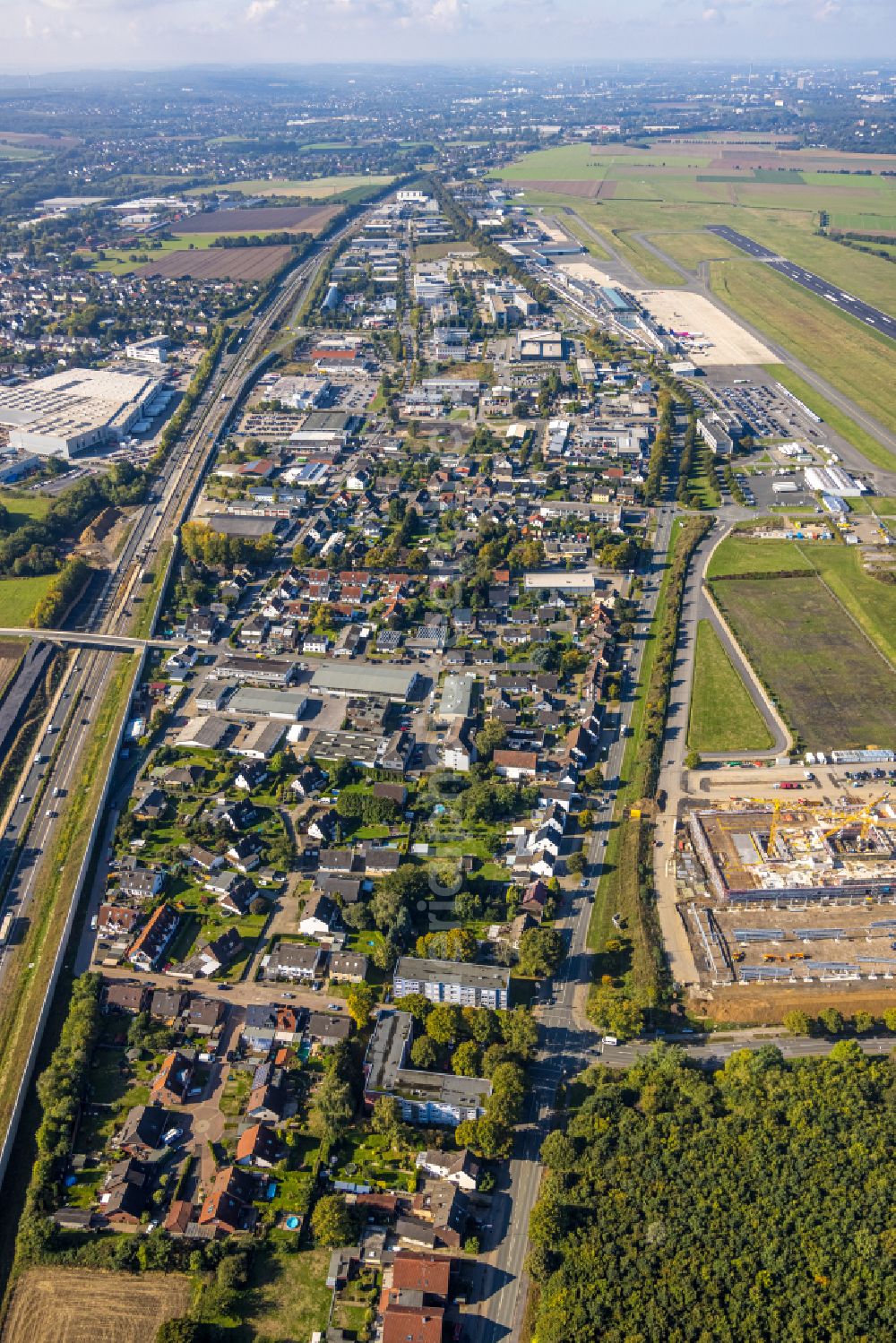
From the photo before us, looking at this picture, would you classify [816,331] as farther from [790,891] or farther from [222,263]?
[222,263]

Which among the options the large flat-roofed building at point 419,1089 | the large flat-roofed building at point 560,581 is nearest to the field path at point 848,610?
the large flat-roofed building at point 560,581

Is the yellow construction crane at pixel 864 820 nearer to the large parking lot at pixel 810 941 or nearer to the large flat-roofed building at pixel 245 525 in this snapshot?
the large parking lot at pixel 810 941

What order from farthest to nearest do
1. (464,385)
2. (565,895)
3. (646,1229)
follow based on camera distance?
(464,385) → (565,895) → (646,1229)

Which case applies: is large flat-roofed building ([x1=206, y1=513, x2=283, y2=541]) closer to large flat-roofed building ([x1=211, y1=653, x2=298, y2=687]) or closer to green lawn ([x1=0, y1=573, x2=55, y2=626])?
green lawn ([x1=0, y1=573, x2=55, y2=626])

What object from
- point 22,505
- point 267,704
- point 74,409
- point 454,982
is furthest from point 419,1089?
point 74,409

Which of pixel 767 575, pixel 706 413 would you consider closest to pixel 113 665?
pixel 767 575

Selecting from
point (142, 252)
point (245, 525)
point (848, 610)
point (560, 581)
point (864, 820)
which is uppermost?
point (142, 252)

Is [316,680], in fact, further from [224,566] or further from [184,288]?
[184,288]
